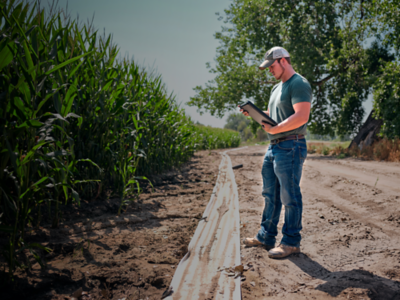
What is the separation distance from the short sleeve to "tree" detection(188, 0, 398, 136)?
32.8ft

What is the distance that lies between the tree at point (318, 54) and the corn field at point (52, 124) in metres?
10.1

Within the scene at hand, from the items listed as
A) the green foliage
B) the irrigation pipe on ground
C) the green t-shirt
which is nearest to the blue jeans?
the green t-shirt

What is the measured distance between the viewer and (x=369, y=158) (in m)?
9.23

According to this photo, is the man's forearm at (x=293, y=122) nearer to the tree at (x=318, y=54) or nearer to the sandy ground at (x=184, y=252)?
the sandy ground at (x=184, y=252)

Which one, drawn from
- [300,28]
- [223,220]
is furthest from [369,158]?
[223,220]

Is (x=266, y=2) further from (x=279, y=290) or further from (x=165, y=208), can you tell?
(x=279, y=290)

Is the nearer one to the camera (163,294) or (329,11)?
(163,294)

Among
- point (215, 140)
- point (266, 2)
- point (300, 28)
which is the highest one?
point (266, 2)

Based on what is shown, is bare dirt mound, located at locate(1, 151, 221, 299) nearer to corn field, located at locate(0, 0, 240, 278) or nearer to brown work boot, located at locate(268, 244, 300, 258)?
corn field, located at locate(0, 0, 240, 278)

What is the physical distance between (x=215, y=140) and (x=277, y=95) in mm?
15951

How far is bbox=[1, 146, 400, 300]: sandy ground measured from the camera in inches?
65.4

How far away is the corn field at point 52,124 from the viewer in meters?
1.65

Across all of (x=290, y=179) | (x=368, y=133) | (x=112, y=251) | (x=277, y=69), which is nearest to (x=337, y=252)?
(x=290, y=179)

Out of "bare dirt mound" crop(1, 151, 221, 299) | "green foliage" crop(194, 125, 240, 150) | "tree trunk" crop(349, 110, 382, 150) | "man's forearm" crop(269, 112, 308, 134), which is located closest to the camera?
"bare dirt mound" crop(1, 151, 221, 299)
